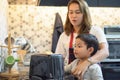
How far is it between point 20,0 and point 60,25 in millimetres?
568

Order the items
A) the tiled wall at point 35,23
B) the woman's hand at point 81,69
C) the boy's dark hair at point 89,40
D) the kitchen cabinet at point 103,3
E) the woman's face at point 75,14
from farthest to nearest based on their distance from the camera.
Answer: the tiled wall at point 35,23, the kitchen cabinet at point 103,3, the woman's face at point 75,14, the boy's dark hair at point 89,40, the woman's hand at point 81,69

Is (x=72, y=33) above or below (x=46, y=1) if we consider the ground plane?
below

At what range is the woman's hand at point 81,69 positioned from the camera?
129 cm

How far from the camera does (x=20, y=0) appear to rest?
3.24 m

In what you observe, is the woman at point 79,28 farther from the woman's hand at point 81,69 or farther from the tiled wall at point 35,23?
the tiled wall at point 35,23

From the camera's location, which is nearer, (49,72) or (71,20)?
(49,72)

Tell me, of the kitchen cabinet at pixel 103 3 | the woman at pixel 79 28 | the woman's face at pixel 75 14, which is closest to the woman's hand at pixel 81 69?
the woman at pixel 79 28

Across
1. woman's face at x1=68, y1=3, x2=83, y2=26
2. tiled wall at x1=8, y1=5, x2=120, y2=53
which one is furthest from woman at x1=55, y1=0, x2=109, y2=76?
tiled wall at x1=8, y1=5, x2=120, y2=53

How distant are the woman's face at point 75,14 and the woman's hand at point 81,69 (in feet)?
0.91

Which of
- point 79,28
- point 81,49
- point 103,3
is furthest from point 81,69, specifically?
point 103,3

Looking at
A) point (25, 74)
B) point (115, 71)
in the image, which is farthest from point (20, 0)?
point (25, 74)

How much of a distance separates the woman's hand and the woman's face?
279mm

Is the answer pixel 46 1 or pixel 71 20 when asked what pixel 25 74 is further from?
pixel 46 1

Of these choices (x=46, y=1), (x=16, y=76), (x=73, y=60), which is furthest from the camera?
(x=46, y=1)
